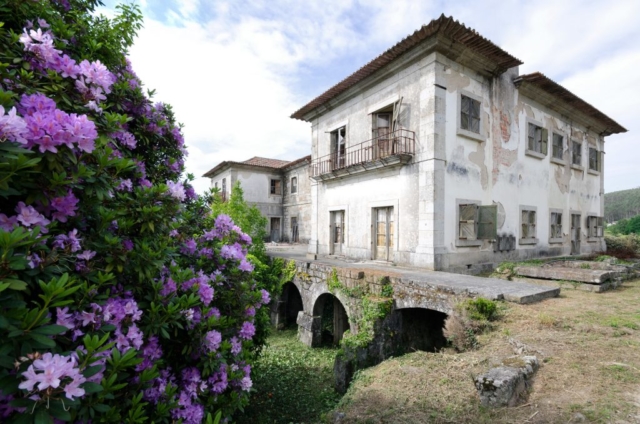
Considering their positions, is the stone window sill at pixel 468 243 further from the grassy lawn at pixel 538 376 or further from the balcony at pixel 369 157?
the grassy lawn at pixel 538 376

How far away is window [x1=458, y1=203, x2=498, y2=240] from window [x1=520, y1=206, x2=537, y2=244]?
3.20m

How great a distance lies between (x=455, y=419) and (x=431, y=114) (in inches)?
330

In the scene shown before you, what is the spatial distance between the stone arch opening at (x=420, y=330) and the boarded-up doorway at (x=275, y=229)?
1818cm

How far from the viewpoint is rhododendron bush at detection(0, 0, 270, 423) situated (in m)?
1.36

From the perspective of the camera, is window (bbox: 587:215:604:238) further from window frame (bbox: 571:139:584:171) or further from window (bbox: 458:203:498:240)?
window (bbox: 458:203:498:240)

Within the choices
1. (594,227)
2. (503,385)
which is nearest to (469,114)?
(503,385)

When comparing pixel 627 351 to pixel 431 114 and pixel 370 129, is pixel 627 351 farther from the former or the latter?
pixel 370 129

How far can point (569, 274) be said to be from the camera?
863cm

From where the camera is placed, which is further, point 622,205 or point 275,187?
point 622,205

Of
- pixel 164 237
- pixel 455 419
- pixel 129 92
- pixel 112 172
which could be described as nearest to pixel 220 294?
pixel 164 237

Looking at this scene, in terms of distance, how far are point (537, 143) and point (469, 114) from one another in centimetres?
466

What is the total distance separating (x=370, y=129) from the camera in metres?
11.9

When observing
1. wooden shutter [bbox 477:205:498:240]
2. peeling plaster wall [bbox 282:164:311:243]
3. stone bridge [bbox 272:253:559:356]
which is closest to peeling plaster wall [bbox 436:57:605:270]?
wooden shutter [bbox 477:205:498:240]

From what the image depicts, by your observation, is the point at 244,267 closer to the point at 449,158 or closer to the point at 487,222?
the point at 449,158
